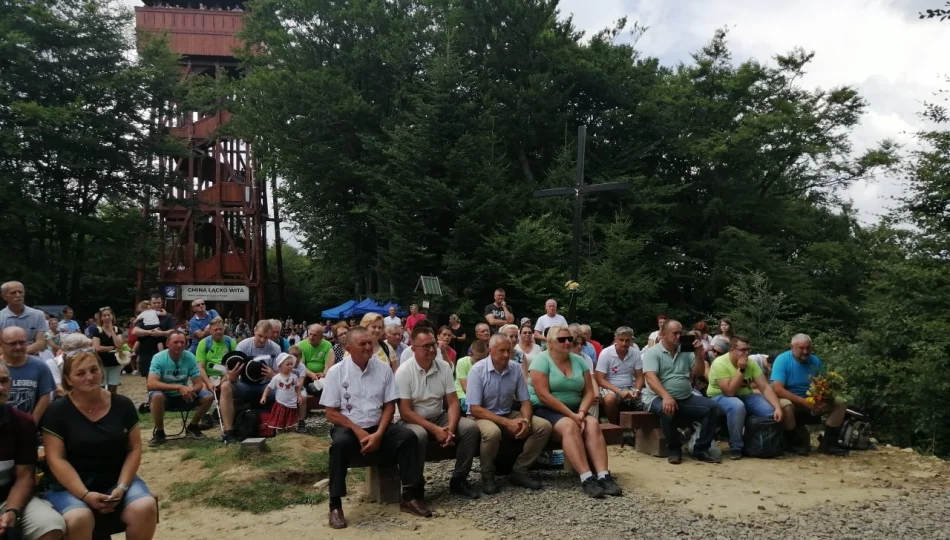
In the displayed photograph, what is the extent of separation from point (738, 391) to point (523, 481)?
3.23m

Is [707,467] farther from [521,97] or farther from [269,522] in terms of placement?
[521,97]

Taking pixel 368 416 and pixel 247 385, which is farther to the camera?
pixel 247 385

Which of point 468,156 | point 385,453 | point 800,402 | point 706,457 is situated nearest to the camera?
point 385,453

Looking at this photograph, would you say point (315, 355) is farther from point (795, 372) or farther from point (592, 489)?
point (795, 372)

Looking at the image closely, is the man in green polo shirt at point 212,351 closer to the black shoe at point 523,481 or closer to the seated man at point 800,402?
the black shoe at point 523,481

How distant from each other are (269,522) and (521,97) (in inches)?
857

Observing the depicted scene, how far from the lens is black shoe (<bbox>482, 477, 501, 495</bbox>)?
19.7 feet

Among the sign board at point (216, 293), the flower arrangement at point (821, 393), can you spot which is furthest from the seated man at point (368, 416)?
the sign board at point (216, 293)

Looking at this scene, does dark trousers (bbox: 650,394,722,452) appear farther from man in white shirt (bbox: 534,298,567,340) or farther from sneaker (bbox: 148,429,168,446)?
sneaker (bbox: 148,429,168,446)

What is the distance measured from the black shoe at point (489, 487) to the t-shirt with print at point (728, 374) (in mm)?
3217

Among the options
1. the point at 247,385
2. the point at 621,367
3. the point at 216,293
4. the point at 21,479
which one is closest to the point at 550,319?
the point at 621,367

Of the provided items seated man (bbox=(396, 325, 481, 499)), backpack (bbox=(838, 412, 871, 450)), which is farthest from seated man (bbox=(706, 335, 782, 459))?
seated man (bbox=(396, 325, 481, 499))

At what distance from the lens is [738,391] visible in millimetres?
8062

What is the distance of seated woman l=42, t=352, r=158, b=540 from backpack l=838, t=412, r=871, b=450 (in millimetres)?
7314
